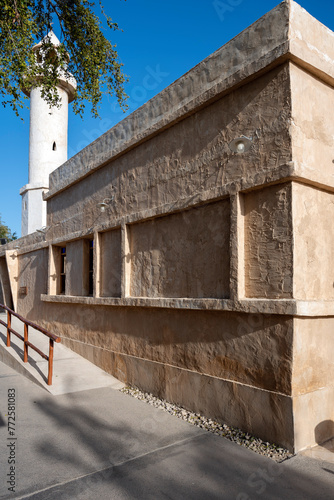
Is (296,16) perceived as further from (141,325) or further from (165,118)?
(141,325)

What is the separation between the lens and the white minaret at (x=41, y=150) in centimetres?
1806

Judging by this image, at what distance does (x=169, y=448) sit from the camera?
4.50 metres

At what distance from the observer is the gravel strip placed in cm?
427

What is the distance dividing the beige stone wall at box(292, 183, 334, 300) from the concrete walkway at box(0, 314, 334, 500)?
5.72 feet

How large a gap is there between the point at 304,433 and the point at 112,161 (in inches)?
229

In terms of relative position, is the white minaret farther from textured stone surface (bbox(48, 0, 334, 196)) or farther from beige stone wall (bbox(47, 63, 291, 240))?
textured stone surface (bbox(48, 0, 334, 196))

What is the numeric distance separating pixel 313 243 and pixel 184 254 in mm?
1958

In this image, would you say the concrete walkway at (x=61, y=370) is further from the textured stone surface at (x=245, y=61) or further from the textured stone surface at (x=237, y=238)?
the textured stone surface at (x=245, y=61)

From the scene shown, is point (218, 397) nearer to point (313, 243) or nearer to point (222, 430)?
point (222, 430)

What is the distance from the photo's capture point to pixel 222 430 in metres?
4.95

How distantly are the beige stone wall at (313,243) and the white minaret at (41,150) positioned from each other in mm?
15171

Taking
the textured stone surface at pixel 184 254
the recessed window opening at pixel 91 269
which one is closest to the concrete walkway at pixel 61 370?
the recessed window opening at pixel 91 269

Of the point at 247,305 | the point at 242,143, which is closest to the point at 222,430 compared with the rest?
the point at 247,305

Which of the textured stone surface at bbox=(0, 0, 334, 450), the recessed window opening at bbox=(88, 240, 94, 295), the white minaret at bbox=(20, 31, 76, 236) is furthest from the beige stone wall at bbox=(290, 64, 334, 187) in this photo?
the white minaret at bbox=(20, 31, 76, 236)
